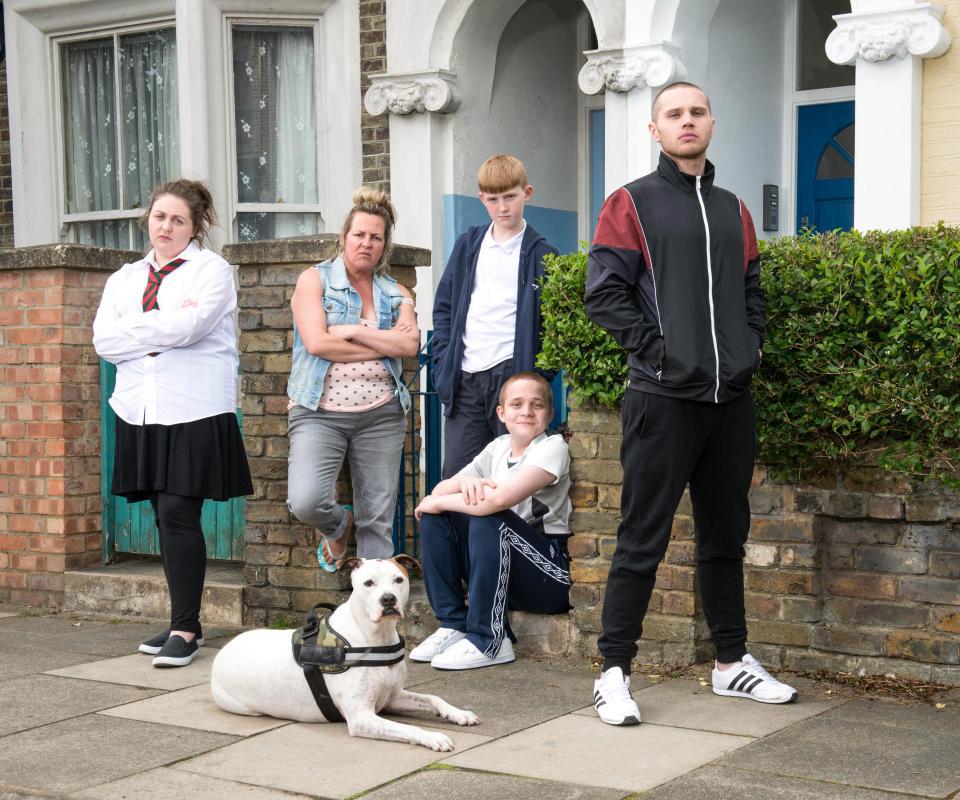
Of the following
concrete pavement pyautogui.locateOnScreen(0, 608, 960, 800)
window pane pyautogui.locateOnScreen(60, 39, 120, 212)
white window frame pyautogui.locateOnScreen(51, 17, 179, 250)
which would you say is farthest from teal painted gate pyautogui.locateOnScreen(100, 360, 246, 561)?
window pane pyautogui.locateOnScreen(60, 39, 120, 212)

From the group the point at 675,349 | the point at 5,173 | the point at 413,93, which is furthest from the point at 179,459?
the point at 5,173

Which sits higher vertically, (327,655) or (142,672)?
(327,655)

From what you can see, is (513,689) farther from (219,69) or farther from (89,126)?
(89,126)

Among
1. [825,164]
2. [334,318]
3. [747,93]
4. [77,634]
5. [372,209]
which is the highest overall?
[747,93]

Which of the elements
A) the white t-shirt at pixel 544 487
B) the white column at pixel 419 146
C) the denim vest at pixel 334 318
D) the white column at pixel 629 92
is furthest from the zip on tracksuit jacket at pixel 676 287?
the white column at pixel 419 146

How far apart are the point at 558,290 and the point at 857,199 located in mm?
3093

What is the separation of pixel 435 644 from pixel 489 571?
16.3 inches

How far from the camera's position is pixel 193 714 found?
487 cm

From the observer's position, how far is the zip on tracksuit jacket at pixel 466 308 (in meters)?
5.73

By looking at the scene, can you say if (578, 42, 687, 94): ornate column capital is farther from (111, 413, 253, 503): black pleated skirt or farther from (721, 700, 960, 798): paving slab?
(721, 700, 960, 798): paving slab

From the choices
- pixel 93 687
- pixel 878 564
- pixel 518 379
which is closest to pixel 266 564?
pixel 93 687

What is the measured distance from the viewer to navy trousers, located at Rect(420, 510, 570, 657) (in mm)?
5520

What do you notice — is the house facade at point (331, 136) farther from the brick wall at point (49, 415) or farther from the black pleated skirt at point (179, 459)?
the black pleated skirt at point (179, 459)

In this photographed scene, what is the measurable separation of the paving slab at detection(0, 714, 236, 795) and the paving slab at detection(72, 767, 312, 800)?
70mm
